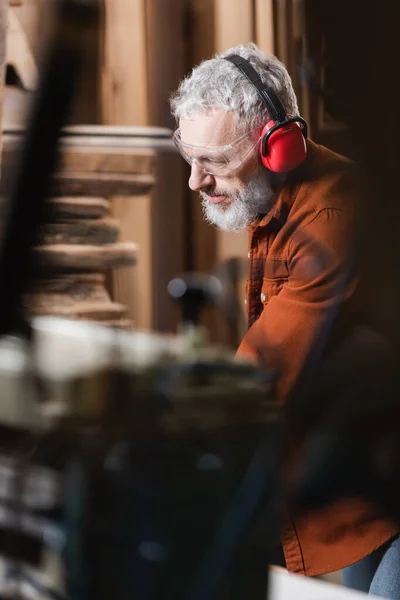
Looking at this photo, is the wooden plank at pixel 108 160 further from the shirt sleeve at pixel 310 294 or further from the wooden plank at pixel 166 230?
the shirt sleeve at pixel 310 294

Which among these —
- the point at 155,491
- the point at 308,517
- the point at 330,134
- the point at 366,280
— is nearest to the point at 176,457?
the point at 155,491

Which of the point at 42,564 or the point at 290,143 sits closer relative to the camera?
the point at 290,143

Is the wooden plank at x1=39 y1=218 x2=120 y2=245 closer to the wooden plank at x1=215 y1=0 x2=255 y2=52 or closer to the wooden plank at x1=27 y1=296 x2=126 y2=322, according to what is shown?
the wooden plank at x1=27 y1=296 x2=126 y2=322

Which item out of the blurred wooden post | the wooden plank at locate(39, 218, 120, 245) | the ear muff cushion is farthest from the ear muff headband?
the wooden plank at locate(39, 218, 120, 245)

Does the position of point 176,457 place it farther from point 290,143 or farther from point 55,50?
point 55,50

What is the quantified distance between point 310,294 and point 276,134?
0.17 meters

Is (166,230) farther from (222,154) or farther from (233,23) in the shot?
(233,23)

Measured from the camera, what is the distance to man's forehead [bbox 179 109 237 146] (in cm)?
88

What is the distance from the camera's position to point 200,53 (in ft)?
3.06

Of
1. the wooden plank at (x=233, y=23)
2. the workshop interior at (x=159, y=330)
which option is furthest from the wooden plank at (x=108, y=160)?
the wooden plank at (x=233, y=23)

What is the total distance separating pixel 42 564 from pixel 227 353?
13.4 inches

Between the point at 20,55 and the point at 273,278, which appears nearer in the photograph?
the point at 273,278

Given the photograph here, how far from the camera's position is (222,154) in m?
0.90

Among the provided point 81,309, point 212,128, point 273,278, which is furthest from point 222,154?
point 81,309
